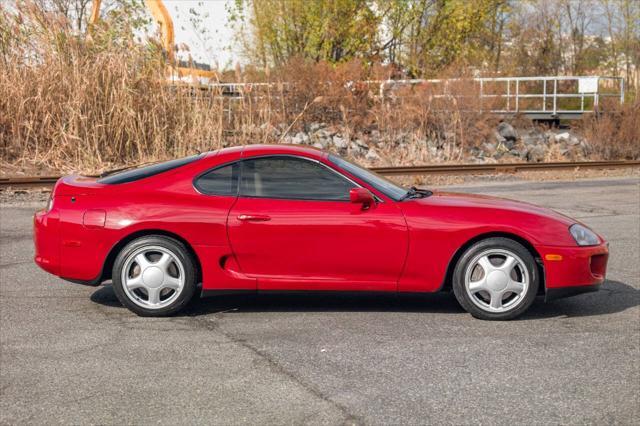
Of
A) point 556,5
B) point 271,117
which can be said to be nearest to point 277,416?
point 271,117

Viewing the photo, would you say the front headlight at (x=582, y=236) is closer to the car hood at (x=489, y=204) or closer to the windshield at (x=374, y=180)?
the car hood at (x=489, y=204)

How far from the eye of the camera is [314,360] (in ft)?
18.2

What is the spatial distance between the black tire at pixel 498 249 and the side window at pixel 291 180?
96 cm

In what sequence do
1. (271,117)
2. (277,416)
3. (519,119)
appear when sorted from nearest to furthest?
(277,416)
(271,117)
(519,119)

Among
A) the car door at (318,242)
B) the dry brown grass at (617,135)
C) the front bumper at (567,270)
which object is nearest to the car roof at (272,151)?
the car door at (318,242)

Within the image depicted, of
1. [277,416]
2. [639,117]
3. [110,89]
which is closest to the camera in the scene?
[277,416]

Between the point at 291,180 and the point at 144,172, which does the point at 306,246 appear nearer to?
the point at 291,180

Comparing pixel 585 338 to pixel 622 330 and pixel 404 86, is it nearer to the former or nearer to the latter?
pixel 622 330

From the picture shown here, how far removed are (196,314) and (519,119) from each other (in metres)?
20.5

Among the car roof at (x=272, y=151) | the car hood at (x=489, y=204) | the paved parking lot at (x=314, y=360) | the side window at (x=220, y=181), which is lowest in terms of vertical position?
the paved parking lot at (x=314, y=360)

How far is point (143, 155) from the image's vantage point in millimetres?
17141

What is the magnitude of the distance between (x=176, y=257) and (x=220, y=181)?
2.13 ft

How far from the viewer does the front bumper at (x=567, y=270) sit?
6.55m

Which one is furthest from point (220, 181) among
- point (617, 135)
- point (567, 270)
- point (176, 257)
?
point (617, 135)
